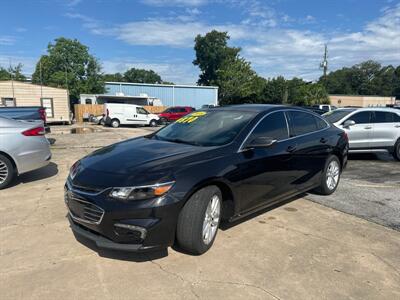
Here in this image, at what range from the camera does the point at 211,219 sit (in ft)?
12.3

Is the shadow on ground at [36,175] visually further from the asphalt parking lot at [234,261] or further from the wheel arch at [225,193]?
the wheel arch at [225,193]

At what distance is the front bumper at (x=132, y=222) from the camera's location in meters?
3.13

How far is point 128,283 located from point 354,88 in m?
126

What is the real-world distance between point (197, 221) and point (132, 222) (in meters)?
0.66

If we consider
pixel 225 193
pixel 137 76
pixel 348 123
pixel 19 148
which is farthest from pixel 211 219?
pixel 137 76

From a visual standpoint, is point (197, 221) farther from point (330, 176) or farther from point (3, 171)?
Answer: point (3, 171)

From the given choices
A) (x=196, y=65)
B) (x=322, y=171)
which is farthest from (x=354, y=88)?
(x=322, y=171)

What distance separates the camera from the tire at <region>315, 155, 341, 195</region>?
579cm

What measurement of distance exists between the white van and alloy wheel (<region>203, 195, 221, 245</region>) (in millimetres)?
23577

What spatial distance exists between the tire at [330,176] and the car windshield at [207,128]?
6.75 feet

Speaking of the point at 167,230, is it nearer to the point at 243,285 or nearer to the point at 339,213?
the point at 243,285

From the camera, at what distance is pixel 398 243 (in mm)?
4098

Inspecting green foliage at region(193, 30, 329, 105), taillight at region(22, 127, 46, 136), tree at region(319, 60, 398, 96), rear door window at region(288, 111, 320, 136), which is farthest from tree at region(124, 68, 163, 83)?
rear door window at region(288, 111, 320, 136)

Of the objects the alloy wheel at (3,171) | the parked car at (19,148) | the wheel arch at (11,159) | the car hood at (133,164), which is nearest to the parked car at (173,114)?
the parked car at (19,148)
